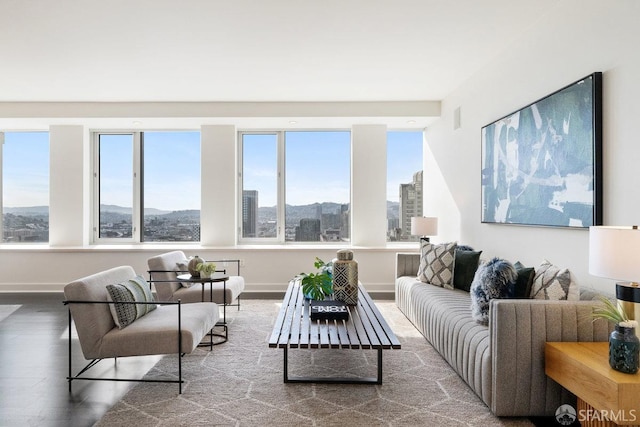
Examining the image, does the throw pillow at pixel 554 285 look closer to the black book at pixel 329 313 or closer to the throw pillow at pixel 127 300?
the black book at pixel 329 313

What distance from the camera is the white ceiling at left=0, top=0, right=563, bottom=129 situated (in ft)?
10.2

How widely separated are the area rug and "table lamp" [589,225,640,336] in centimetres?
95

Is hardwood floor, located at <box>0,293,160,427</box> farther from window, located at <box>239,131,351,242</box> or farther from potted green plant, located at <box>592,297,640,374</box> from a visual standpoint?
window, located at <box>239,131,351,242</box>

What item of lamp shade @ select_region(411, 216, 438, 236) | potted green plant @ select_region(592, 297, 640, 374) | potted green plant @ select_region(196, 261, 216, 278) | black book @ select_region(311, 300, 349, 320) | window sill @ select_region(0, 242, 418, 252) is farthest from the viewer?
window sill @ select_region(0, 242, 418, 252)

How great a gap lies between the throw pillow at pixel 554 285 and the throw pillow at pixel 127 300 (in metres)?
2.90

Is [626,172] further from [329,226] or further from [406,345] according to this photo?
[329,226]

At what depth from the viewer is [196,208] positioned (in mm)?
6543

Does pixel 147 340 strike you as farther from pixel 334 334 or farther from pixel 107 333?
pixel 334 334

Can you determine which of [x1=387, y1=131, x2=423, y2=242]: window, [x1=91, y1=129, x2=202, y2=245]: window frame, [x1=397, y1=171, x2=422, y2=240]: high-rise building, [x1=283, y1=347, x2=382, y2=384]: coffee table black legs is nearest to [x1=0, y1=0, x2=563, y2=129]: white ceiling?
[x1=91, y1=129, x2=202, y2=245]: window frame

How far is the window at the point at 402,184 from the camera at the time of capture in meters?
6.54

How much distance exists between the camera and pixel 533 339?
7.45 feet

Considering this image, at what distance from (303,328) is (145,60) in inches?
132

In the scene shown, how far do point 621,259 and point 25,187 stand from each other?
26.6 ft

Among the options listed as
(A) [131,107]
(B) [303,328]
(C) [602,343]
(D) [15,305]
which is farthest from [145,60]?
(C) [602,343]
